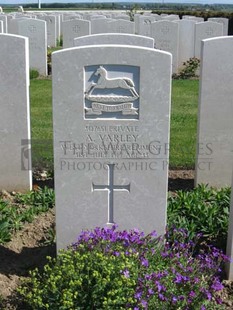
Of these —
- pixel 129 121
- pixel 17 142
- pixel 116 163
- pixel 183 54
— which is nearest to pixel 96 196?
pixel 116 163

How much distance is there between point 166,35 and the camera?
13867 mm

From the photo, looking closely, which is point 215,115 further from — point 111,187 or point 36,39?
point 36,39

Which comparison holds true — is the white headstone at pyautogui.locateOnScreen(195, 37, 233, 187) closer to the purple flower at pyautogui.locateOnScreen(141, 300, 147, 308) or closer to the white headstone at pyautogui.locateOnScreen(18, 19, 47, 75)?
the purple flower at pyautogui.locateOnScreen(141, 300, 147, 308)

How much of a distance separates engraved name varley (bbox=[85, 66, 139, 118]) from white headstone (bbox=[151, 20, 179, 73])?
10.4m

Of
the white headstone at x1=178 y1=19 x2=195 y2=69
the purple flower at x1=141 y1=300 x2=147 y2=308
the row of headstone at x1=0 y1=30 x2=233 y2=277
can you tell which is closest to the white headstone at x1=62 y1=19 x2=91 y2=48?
the white headstone at x1=178 y1=19 x2=195 y2=69

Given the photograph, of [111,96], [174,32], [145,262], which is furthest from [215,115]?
[174,32]

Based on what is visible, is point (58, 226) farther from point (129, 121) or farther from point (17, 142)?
point (17, 142)

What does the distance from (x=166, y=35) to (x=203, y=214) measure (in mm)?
9832

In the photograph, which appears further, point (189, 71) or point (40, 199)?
point (189, 71)

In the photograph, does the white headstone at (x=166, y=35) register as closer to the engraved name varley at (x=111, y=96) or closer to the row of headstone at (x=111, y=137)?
the row of headstone at (x=111, y=137)

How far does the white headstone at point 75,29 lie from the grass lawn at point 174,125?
3.16 meters

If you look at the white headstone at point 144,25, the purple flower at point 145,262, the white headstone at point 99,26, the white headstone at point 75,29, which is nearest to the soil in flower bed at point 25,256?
the purple flower at point 145,262

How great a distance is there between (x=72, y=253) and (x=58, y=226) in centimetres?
42

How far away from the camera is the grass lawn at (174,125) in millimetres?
6871
